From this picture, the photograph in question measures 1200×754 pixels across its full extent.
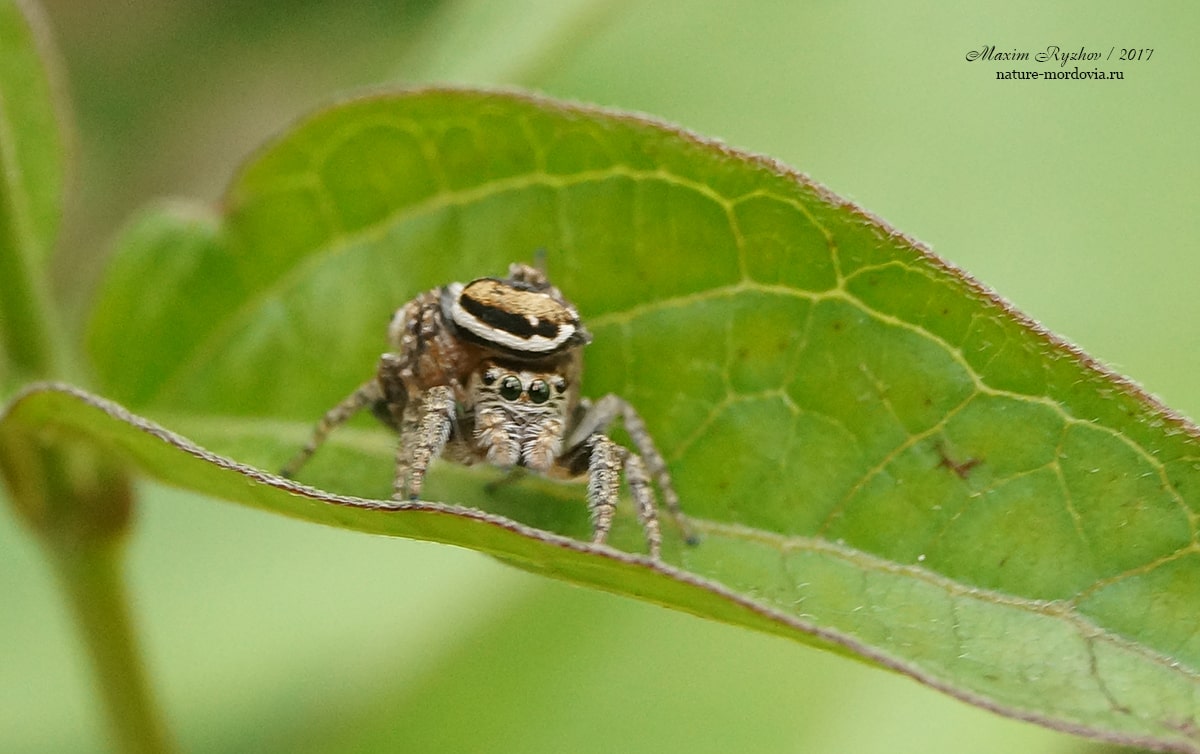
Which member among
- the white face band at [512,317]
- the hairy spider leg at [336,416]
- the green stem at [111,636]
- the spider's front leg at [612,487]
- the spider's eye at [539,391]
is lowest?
the green stem at [111,636]

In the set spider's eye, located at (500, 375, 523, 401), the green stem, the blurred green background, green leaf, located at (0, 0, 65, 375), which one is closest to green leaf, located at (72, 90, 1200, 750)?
spider's eye, located at (500, 375, 523, 401)

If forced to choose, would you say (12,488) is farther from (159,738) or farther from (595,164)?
(595,164)

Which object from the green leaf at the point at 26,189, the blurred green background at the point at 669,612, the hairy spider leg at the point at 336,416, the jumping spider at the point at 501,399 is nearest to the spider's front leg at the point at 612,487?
the jumping spider at the point at 501,399

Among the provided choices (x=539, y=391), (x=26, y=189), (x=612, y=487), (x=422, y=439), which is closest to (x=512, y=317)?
(x=539, y=391)

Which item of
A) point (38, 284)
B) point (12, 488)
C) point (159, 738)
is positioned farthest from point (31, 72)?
point (159, 738)

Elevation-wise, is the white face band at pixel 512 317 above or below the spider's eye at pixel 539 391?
above

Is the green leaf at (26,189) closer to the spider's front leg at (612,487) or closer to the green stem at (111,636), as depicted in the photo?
the green stem at (111,636)

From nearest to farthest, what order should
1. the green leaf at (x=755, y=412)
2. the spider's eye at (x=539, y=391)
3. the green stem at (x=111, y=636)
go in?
the green leaf at (x=755, y=412)
the spider's eye at (x=539, y=391)
the green stem at (x=111, y=636)

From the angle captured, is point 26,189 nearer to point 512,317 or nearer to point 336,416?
point 336,416
